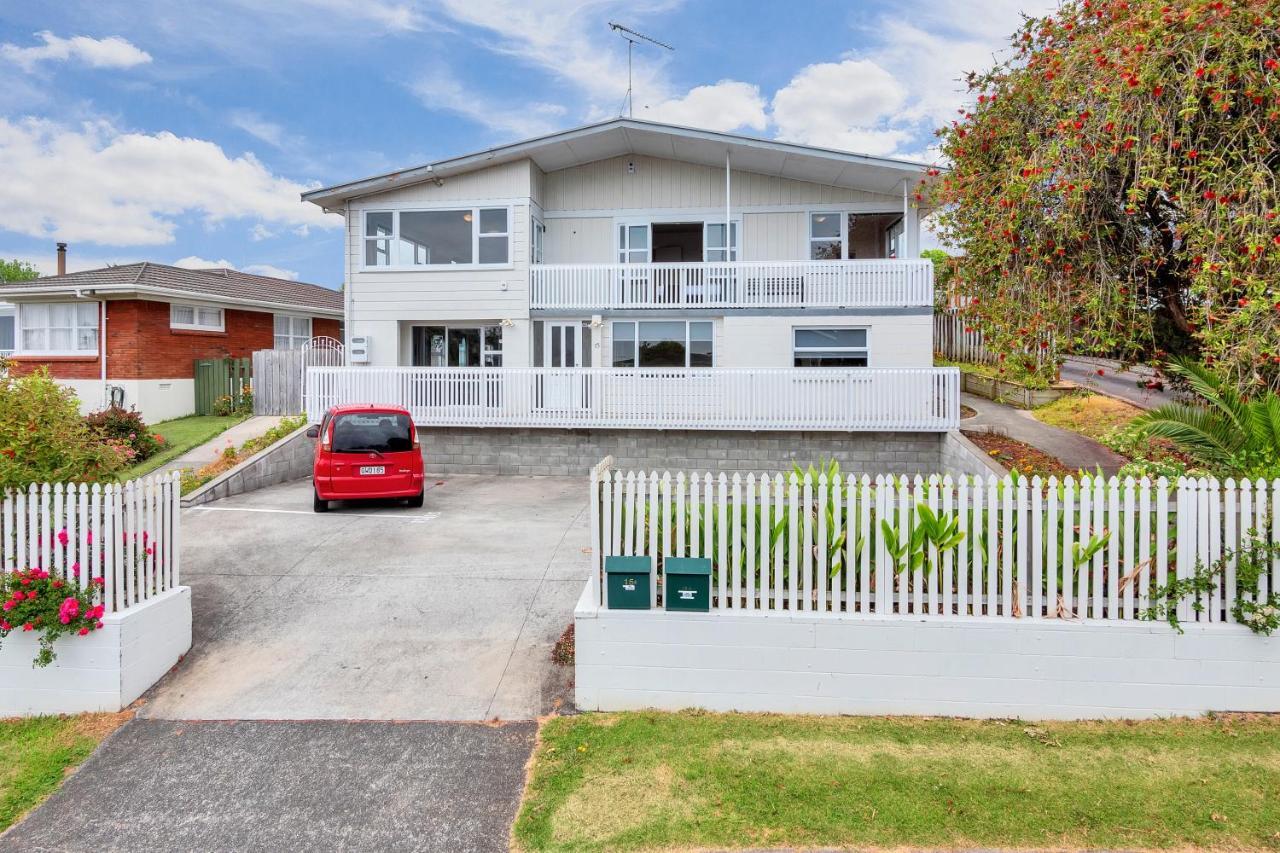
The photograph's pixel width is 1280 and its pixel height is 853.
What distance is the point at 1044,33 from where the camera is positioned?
836cm

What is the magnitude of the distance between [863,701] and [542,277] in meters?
13.9

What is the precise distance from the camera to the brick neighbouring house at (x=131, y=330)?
19.1 meters

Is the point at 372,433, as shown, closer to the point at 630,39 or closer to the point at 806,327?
the point at 806,327

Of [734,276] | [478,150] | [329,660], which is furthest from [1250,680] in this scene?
[478,150]

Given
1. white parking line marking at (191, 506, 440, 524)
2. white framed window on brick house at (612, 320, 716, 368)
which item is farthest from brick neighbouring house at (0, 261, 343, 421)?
white framed window on brick house at (612, 320, 716, 368)

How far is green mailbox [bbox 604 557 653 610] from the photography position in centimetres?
496

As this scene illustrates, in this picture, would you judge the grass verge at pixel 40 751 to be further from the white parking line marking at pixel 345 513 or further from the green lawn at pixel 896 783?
the white parking line marking at pixel 345 513

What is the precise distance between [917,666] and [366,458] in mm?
8659

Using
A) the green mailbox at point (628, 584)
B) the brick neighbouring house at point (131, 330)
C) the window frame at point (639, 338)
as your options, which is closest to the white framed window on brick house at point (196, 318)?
the brick neighbouring house at point (131, 330)

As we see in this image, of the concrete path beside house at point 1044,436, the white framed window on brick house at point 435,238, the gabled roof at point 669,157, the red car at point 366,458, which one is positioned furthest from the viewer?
the white framed window on brick house at point 435,238

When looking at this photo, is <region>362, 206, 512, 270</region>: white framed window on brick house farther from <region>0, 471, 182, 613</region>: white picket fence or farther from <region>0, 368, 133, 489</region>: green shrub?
<region>0, 471, 182, 613</region>: white picket fence

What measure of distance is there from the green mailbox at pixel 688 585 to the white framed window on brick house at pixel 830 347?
478 inches

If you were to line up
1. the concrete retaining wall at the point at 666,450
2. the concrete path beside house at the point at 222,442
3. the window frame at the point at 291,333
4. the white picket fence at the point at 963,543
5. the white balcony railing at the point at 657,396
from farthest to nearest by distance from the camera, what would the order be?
the window frame at the point at 291,333 < the concrete retaining wall at the point at 666,450 < the white balcony railing at the point at 657,396 < the concrete path beside house at the point at 222,442 < the white picket fence at the point at 963,543

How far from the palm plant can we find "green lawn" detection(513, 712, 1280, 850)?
273 cm
